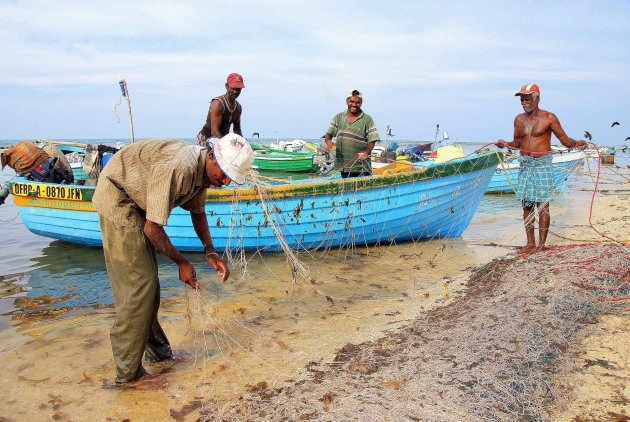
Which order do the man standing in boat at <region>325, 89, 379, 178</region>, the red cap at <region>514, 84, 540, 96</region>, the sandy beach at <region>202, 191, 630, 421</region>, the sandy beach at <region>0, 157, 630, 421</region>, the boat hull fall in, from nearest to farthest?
the sandy beach at <region>202, 191, 630, 421</region> < the sandy beach at <region>0, 157, 630, 421</region> < the red cap at <region>514, 84, 540, 96</region> < the man standing in boat at <region>325, 89, 379, 178</region> < the boat hull

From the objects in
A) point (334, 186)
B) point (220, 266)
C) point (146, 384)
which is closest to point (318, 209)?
point (334, 186)

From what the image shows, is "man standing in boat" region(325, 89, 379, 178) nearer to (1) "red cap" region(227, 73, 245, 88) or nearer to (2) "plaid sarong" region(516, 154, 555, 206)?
(1) "red cap" region(227, 73, 245, 88)

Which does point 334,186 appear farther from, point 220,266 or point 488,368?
point 488,368

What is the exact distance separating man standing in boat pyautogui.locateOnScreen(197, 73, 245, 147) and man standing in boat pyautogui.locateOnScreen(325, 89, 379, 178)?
59.8 inches

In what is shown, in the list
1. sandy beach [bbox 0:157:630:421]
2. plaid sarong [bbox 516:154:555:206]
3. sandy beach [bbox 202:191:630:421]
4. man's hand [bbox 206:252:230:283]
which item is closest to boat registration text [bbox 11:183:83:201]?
sandy beach [bbox 0:157:630:421]

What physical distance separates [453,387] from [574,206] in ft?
42.2

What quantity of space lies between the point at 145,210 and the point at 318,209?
386cm

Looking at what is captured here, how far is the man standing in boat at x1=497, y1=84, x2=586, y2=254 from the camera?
5.82 metres

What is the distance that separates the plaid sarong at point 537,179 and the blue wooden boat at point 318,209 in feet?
3.56

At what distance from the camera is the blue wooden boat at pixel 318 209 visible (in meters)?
6.62

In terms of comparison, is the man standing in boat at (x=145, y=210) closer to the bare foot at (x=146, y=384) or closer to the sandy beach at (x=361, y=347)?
the bare foot at (x=146, y=384)

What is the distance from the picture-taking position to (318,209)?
671 cm

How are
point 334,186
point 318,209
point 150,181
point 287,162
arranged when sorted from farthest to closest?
point 287,162 < point 318,209 < point 334,186 < point 150,181

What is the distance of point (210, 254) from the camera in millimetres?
3289
